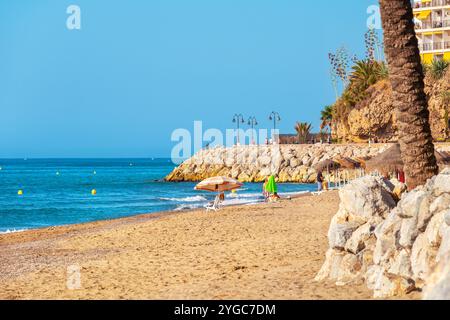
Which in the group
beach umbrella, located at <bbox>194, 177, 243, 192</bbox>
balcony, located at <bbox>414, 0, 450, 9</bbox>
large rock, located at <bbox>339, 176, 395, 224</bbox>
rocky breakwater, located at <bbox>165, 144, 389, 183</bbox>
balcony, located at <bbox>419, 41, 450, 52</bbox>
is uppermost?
balcony, located at <bbox>414, 0, 450, 9</bbox>

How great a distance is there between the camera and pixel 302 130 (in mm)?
87938

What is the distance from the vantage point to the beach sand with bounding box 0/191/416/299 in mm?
11266

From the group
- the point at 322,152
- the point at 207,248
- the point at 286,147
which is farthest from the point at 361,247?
the point at 286,147

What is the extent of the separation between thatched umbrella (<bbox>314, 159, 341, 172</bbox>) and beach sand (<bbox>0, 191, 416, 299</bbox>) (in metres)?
19.2

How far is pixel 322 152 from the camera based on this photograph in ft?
226

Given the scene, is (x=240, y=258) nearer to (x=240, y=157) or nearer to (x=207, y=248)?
(x=207, y=248)

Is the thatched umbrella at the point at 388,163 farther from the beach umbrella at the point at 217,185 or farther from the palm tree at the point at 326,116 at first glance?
the palm tree at the point at 326,116

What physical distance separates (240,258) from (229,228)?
21.2 ft

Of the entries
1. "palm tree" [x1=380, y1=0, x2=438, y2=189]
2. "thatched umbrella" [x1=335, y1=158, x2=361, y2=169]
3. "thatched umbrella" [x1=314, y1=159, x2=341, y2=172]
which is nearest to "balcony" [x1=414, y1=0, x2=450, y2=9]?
"thatched umbrella" [x1=314, y1=159, x2=341, y2=172]

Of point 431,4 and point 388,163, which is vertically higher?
point 431,4

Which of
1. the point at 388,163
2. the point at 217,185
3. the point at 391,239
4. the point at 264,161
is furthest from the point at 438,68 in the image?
the point at 391,239

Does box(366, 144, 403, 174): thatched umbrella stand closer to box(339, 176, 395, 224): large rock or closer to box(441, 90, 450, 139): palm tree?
box(339, 176, 395, 224): large rock

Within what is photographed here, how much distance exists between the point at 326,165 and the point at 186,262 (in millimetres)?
30248

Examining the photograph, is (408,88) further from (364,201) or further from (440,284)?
(440,284)
